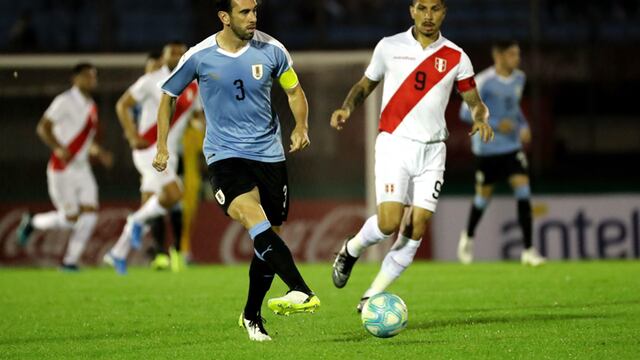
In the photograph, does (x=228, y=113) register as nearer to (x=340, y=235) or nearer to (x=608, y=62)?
(x=340, y=235)

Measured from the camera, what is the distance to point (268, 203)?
25.4ft

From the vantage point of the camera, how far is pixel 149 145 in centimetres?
1428

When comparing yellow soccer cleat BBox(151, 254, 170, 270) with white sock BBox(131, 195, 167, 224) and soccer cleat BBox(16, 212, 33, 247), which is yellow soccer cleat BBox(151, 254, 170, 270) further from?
soccer cleat BBox(16, 212, 33, 247)

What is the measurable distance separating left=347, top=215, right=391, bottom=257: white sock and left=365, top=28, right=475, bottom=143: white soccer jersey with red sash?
66cm

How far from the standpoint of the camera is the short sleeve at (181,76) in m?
7.73

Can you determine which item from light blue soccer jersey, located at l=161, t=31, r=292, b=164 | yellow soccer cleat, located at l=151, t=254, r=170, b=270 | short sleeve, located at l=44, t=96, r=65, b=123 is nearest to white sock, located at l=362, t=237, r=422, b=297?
light blue soccer jersey, located at l=161, t=31, r=292, b=164

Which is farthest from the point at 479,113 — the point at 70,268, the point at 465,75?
the point at 70,268

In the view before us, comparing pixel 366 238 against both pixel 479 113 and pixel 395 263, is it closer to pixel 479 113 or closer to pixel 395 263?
pixel 395 263

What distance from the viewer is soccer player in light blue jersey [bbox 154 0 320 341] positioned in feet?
24.9

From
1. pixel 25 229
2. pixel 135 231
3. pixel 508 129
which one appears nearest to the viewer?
pixel 135 231

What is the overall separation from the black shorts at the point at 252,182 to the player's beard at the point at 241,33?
714 millimetres

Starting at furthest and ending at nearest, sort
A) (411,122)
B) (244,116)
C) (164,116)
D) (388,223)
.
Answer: (411,122) → (388,223) → (164,116) → (244,116)

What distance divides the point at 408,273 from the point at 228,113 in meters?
6.47

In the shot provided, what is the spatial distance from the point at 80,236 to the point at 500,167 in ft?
15.9
